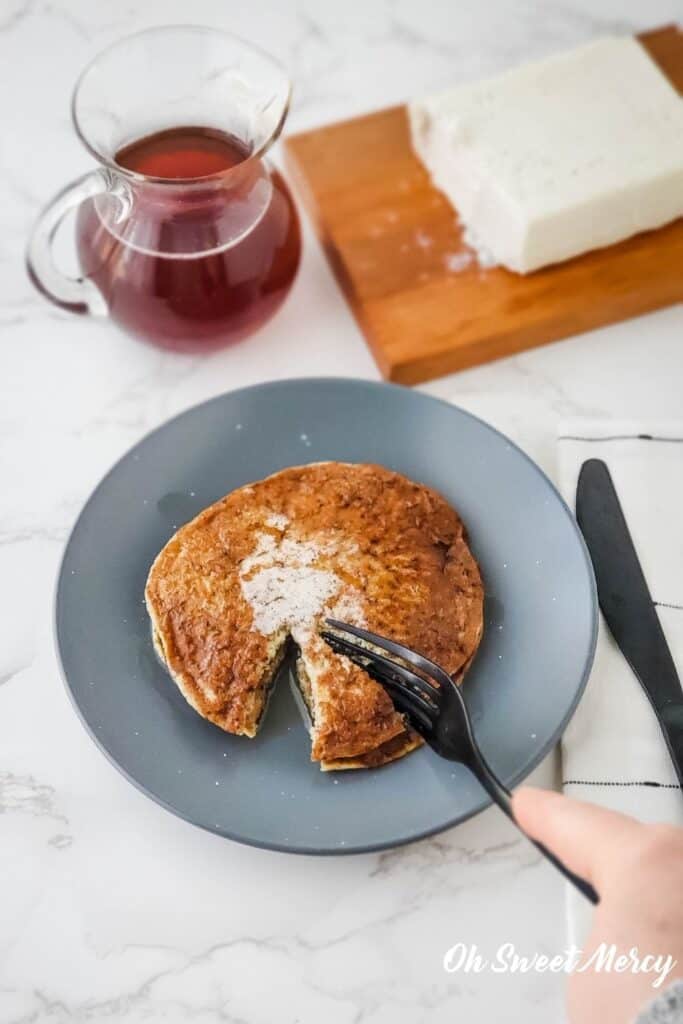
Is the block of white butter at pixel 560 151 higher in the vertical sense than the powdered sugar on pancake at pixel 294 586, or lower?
higher

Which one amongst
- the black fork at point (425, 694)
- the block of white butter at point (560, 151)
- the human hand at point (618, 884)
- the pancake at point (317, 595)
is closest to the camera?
the human hand at point (618, 884)

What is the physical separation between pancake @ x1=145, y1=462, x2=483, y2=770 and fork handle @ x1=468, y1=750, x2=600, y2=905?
4.7 inches

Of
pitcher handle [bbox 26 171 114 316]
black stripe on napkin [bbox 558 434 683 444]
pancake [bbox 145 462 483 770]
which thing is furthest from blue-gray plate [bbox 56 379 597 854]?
pitcher handle [bbox 26 171 114 316]

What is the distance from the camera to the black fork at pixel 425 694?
1.17m

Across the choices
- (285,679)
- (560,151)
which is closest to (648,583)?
(285,679)

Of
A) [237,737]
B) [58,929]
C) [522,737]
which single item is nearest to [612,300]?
[522,737]

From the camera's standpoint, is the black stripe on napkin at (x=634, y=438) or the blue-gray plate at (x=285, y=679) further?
the black stripe on napkin at (x=634, y=438)

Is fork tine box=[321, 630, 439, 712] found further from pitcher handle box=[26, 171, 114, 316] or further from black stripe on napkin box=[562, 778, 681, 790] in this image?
pitcher handle box=[26, 171, 114, 316]

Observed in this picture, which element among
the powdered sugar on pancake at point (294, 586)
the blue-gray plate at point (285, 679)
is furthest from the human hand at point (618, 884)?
the powdered sugar on pancake at point (294, 586)

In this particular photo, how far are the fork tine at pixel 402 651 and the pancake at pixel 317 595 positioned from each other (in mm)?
21

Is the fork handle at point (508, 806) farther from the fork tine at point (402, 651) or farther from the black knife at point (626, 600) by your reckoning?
the black knife at point (626, 600)

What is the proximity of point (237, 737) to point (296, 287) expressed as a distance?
2.69 ft

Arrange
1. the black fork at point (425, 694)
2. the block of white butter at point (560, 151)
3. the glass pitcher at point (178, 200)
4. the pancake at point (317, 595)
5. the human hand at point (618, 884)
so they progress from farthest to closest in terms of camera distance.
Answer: the block of white butter at point (560, 151) → the glass pitcher at point (178, 200) → the pancake at point (317, 595) → the black fork at point (425, 694) → the human hand at point (618, 884)

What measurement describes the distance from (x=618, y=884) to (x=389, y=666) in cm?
35
